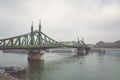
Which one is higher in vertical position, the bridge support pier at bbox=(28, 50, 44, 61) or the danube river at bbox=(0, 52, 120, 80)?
the bridge support pier at bbox=(28, 50, 44, 61)

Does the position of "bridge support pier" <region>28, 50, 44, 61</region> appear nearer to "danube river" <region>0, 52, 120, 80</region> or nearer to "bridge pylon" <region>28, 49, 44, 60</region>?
"bridge pylon" <region>28, 49, 44, 60</region>

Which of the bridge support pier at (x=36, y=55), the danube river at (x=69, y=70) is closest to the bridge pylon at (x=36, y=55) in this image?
the bridge support pier at (x=36, y=55)

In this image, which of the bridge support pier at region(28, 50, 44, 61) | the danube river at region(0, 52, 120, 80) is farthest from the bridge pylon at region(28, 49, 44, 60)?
the danube river at region(0, 52, 120, 80)

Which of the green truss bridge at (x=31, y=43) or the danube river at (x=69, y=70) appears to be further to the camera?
the green truss bridge at (x=31, y=43)

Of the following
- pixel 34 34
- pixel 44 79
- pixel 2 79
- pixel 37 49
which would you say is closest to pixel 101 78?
pixel 44 79

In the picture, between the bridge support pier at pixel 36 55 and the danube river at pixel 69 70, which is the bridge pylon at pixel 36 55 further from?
the danube river at pixel 69 70

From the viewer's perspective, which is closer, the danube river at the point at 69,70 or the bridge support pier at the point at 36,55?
the danube river at the point at 69,70

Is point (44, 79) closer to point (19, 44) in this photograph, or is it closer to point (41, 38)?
point (19, 44)

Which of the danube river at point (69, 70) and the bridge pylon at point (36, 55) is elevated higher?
the bridge pylon at point (36, 55)

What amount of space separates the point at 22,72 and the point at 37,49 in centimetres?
4844

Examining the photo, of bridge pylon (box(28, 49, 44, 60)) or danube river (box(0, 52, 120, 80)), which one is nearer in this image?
danube river (box(0, 52, 120, 80))

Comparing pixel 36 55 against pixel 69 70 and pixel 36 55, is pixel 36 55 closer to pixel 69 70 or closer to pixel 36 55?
pixel 36 55

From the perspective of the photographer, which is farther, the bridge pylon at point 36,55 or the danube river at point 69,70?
the bridge pylon at point 36,55

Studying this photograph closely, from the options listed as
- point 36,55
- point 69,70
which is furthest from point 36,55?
point 69,70
